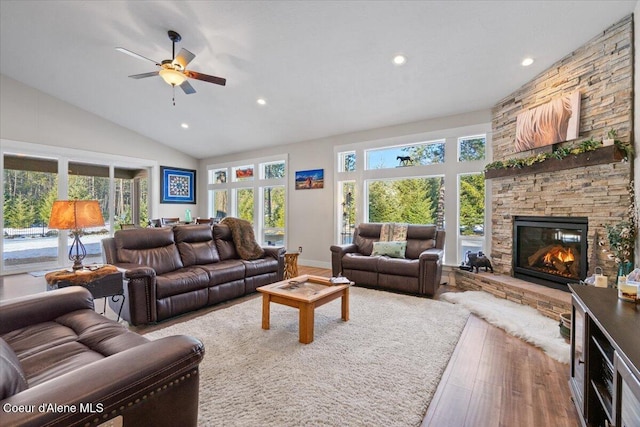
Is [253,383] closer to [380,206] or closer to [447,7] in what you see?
[447,7]

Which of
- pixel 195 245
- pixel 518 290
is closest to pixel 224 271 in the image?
pixel 195 245

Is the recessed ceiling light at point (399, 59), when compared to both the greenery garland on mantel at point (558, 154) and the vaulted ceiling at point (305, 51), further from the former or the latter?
the greenery garland on mantel at point (558, 154)

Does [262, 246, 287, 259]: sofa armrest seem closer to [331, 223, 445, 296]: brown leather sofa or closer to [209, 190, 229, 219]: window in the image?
[331, 223, 445, 296]: brown leather sofa

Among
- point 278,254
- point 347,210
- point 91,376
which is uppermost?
point 347,210

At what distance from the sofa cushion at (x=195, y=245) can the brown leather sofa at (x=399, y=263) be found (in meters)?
1.86

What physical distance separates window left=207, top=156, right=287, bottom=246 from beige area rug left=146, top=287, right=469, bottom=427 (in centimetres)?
370

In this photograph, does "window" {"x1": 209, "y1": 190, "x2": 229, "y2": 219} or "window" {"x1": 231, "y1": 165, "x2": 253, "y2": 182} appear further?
"window" {"x1": 209, "y1": 190, "x2": 229, "y2": 219}

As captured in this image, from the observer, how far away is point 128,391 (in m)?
0.96

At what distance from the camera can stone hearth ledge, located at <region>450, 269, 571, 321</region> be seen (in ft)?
10.3

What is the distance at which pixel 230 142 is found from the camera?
7.07 metres

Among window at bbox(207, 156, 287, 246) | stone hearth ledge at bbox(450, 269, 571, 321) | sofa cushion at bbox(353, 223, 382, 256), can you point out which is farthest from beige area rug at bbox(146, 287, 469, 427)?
window at bbox(207, 156, 287, 246)

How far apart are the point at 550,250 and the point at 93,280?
502 centimetres

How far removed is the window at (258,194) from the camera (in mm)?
6992

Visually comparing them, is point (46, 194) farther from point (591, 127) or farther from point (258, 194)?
point (591, 127)
